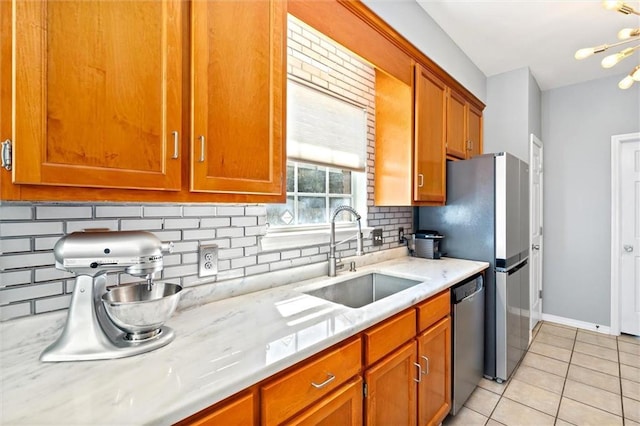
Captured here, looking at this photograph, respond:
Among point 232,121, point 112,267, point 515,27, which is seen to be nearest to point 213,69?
point 232,121

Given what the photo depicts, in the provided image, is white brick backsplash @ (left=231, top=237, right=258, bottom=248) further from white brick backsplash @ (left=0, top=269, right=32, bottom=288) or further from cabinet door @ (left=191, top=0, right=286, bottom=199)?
white brick backsplash @ (left=0, top=269, right=32, bottom=288)

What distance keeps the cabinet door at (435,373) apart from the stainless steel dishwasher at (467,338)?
0.10m

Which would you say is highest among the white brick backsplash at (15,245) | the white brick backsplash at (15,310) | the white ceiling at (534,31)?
the white ceiling at (534,31)

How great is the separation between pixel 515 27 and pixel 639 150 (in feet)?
6.57

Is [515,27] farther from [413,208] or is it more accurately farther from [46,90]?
[46,90]

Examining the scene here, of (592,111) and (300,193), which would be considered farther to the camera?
(592,111)

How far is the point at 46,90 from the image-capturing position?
76 cm

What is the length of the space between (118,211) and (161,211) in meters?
0.15

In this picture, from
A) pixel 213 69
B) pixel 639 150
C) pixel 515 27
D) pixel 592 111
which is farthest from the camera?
pixel 592 111

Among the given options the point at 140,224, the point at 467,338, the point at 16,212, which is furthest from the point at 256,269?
the point at 467,338

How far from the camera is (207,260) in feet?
4.55

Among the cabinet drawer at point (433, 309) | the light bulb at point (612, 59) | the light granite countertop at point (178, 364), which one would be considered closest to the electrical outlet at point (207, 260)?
the light granite countertop at point (178, 364)

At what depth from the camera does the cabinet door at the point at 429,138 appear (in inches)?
88.3

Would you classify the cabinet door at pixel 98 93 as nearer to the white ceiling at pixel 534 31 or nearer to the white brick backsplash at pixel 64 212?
the white brick backsplash at pixel 64 212
